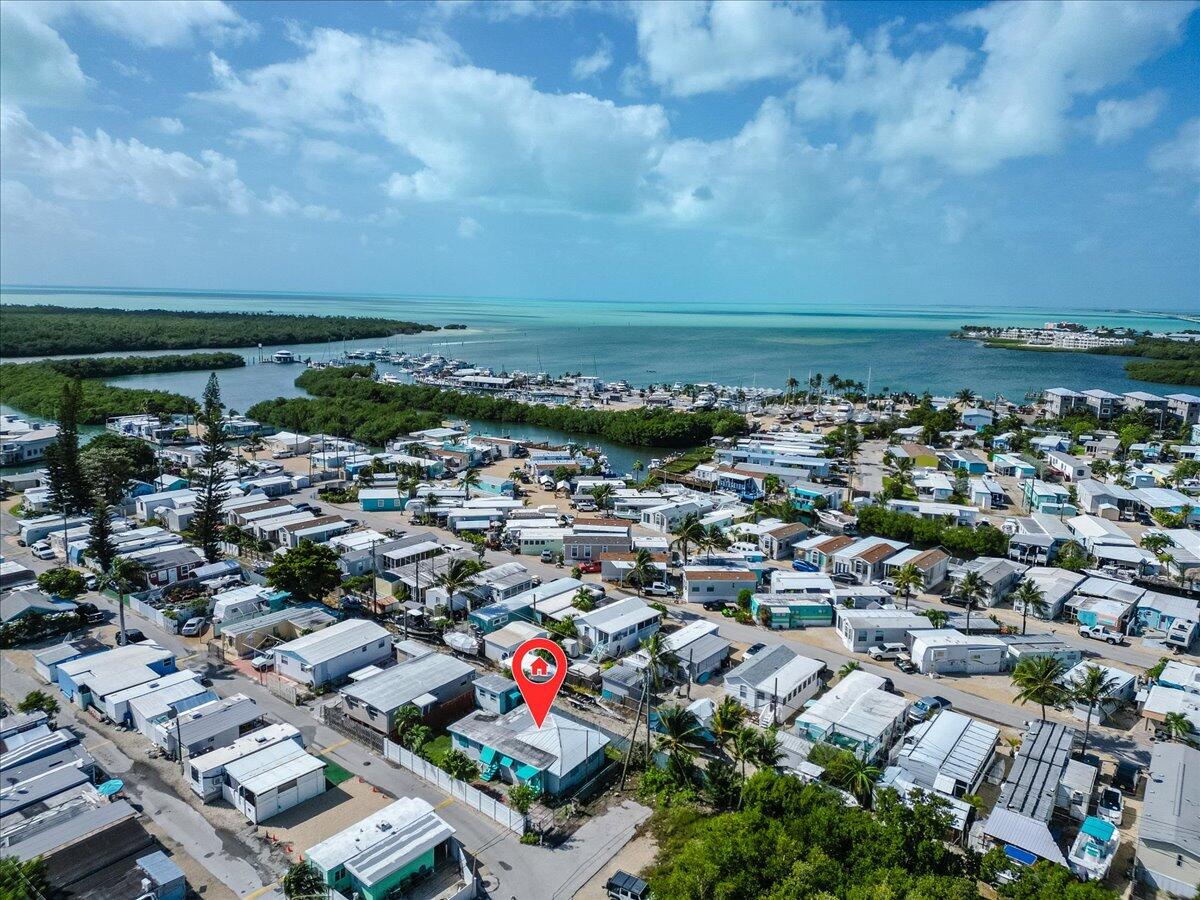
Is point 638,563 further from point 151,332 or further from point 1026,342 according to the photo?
point 1026,342

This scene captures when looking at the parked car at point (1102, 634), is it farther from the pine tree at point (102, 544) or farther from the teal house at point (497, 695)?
the pine tree at point (102, 544)

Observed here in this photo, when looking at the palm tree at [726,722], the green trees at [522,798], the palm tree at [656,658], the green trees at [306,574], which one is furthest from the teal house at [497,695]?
the green trees at [306,574]

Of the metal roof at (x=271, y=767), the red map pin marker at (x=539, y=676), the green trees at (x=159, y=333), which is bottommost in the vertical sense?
the metal roof at (x=271, y=767)

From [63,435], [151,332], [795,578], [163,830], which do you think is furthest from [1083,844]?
[151,332]

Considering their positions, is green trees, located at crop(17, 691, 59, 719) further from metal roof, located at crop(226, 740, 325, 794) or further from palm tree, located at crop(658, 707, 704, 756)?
palm tree, located at crop(658, 707, 704, 756)

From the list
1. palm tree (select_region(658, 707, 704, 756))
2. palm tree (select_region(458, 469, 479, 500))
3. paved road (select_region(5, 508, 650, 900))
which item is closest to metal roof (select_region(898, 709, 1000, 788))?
palm tree (select_region(658, 707, 704, 756))

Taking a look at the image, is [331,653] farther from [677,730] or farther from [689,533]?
[689,533]
